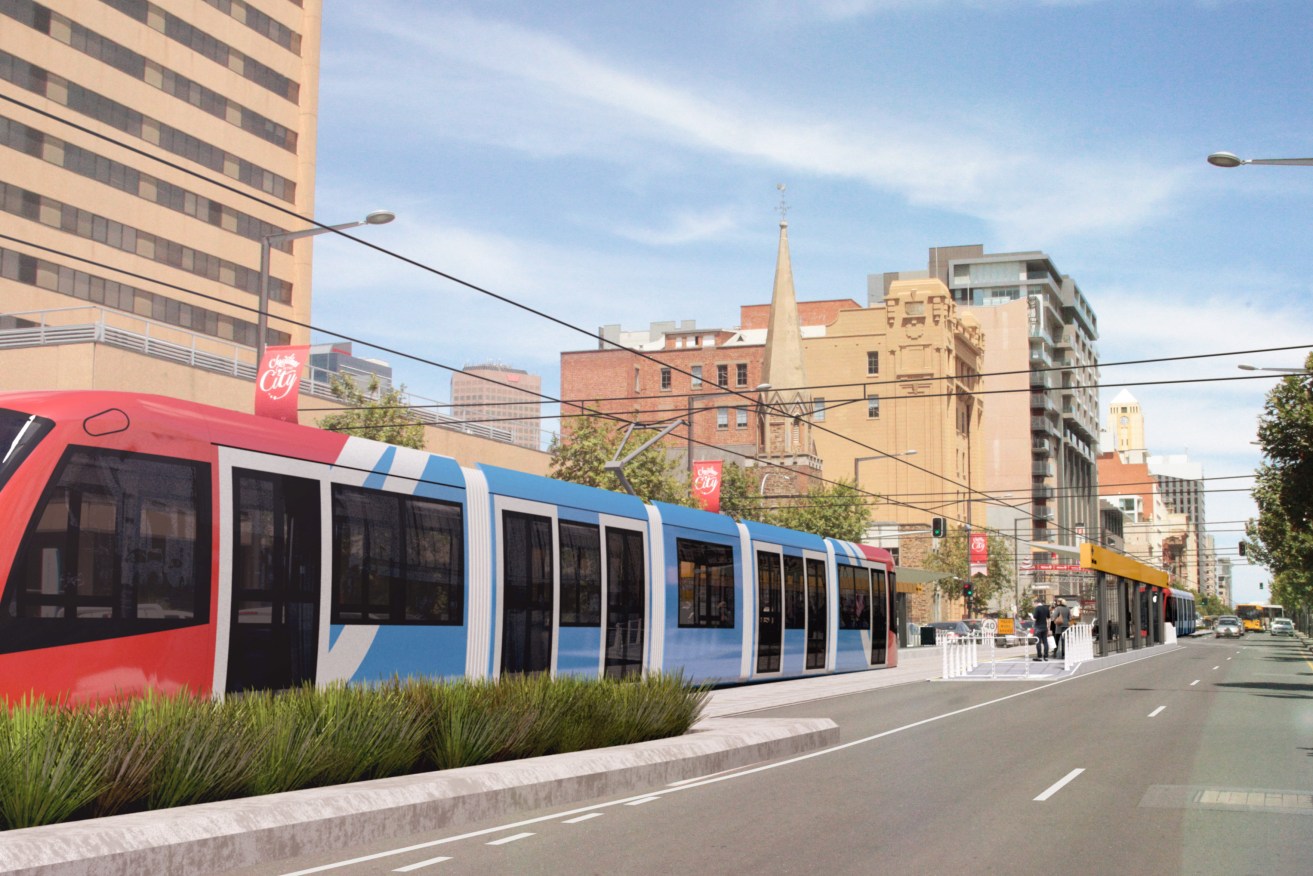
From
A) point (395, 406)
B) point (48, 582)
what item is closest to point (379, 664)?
point (48, 582)

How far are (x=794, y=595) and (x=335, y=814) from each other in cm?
2138

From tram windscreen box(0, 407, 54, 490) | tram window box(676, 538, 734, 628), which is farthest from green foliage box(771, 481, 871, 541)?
tram windscreen box(0, 407, 54, 490)

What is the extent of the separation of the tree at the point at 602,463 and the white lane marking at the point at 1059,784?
4134cm

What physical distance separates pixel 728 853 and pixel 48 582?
6199 mm

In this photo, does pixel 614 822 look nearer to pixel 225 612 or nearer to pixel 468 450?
pixel 225 612

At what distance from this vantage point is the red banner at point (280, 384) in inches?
801

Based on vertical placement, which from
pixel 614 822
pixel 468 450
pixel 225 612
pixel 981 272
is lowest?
pixel 614 822

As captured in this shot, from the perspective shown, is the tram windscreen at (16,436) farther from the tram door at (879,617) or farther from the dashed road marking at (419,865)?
the tram door at (879,617)

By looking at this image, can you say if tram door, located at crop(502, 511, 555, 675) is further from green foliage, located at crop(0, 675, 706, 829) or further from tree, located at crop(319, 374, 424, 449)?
tree, located at crop(319, 374, 424, 449)

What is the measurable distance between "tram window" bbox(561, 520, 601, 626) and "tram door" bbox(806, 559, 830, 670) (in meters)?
11.2

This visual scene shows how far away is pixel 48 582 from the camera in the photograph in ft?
→ 37.8

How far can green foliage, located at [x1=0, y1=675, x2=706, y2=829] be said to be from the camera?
8797 mm

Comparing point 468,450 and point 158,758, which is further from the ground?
point 468,450

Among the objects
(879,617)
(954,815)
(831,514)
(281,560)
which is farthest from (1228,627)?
(281,560)
